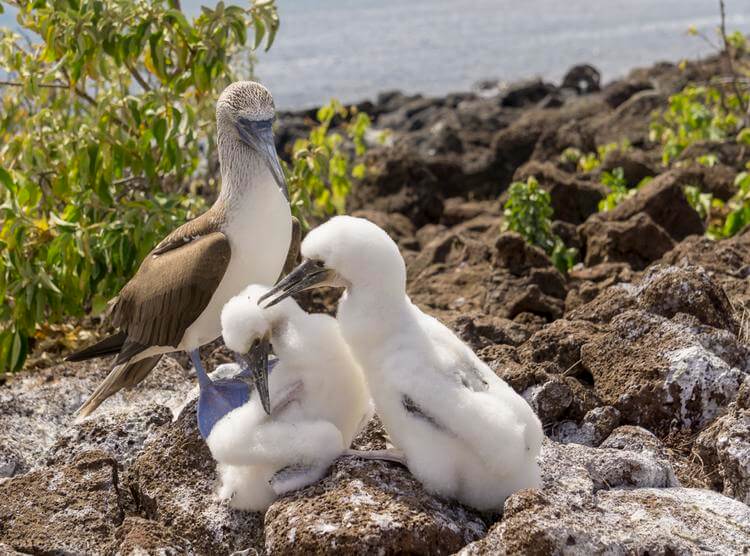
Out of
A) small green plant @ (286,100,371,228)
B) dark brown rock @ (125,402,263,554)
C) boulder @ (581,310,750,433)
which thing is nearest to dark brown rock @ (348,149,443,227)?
small green plant @ (286,100,371,228)

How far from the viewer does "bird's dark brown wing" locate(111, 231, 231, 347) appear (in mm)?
4508

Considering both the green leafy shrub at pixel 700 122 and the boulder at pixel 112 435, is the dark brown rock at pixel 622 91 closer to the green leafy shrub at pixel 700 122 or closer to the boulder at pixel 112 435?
the green leafy shrub at pixel 700 122

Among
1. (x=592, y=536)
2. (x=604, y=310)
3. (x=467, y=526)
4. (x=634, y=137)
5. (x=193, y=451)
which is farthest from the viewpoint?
(x=634, y=137)

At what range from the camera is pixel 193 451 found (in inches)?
151

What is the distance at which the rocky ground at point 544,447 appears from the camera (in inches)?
120

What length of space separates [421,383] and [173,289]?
1.61 m

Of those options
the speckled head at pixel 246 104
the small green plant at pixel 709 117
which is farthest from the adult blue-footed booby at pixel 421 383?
the small green plant at pixel 709 117

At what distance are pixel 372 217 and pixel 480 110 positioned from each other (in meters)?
8.54

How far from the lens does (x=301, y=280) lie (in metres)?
3.56

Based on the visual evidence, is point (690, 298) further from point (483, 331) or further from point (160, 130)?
point (160, 130)

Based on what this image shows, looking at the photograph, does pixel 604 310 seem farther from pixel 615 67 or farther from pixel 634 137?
pixel 615 67

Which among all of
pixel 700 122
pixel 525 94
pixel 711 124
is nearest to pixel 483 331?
pixel 700 122

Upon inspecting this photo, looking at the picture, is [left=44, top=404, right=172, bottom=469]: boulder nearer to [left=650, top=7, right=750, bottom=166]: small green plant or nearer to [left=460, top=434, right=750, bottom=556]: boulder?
[left=460, top=434, right=750, bottom=556]: boulder

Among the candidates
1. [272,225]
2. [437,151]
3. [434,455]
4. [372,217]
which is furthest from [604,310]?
[437,151]
